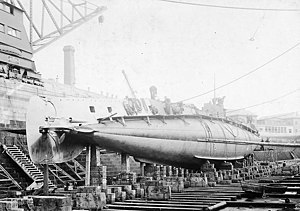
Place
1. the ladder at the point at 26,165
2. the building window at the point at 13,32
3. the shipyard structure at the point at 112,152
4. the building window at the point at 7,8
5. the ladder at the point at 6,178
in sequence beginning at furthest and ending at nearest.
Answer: the building window at the point at 7,8 → the building window at the point at 13,32 → the ladder at the point at 26,165 → the ladder at the point at 6,178 → the shipyard structure at the point at 112,152

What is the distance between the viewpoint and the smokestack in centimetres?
5312

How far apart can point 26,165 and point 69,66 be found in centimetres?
3336

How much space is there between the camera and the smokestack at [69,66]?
53.1 metres

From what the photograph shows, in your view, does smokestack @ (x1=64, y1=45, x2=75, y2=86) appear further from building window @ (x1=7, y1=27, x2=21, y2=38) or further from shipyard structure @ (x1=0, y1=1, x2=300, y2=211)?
shipyard structure @ (x1=0, y1=1, x2=300, y2=211)

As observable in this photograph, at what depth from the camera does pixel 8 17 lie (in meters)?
31.5

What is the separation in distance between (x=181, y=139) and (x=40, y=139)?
7.74 meters

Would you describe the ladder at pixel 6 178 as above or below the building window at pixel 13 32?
below

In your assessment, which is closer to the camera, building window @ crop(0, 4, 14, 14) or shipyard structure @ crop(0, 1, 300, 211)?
shipyard structure @ crop(0, 1, 300, 211)

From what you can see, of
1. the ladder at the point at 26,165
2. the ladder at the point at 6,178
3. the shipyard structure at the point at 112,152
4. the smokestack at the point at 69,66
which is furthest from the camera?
the smokestack at the point at 69,66

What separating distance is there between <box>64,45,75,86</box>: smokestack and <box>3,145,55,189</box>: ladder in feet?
100

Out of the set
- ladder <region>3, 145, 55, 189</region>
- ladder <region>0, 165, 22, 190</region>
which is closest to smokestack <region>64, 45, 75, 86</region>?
ladder <region>3, 145, 55, 189</region>

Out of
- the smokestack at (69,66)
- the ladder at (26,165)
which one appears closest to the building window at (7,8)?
the ladder at (26,165)

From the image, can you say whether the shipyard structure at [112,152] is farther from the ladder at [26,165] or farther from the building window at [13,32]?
the building window at [13,32]

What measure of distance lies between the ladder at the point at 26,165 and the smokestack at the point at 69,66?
30.6m
